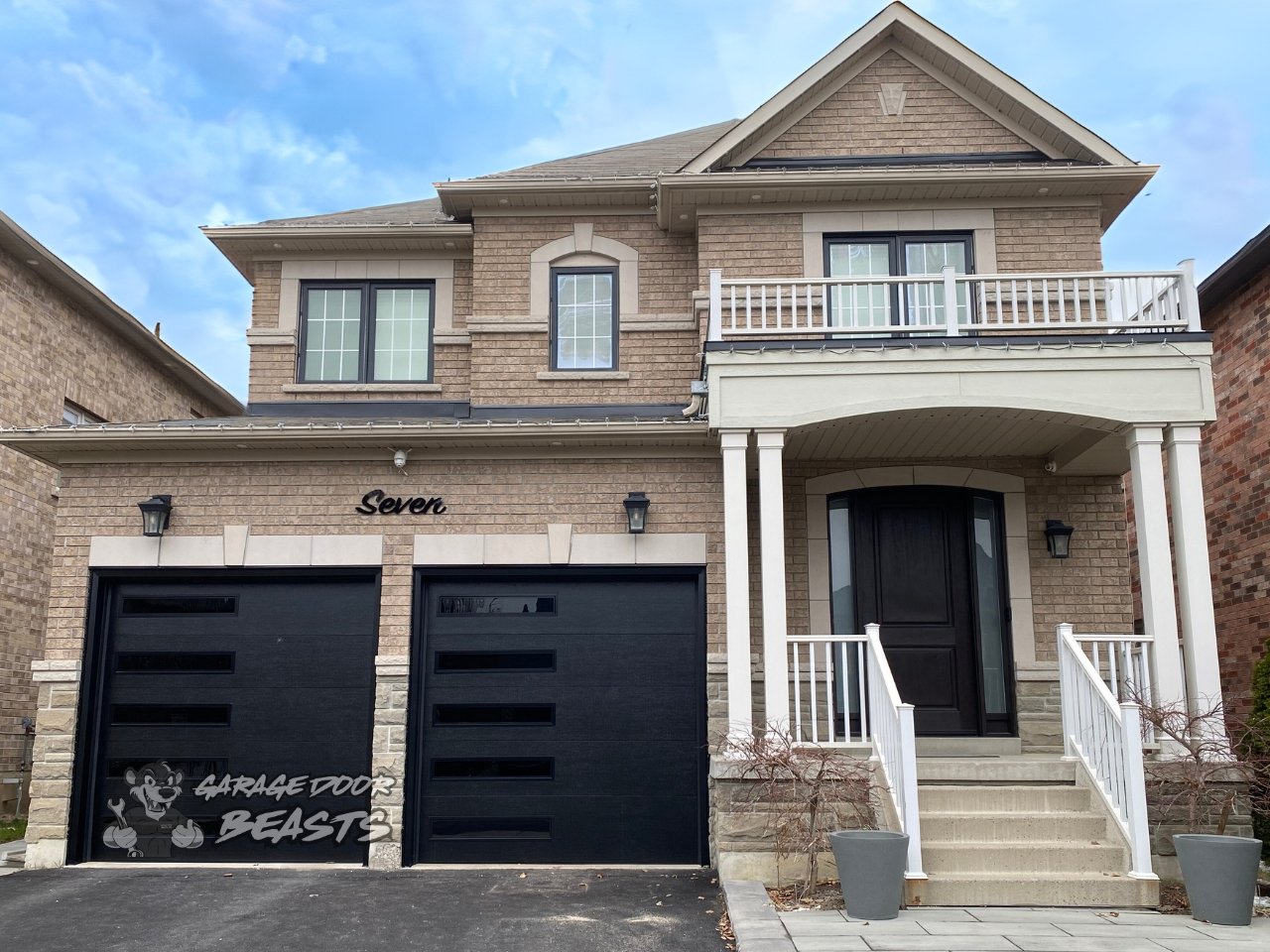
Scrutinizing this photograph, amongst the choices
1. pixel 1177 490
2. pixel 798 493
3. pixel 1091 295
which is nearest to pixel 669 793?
pixel 798 493

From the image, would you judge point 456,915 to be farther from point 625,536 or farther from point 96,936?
point 625,536

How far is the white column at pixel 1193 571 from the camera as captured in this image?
25.2 ft

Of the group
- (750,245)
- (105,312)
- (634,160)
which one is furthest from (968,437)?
(105,312)

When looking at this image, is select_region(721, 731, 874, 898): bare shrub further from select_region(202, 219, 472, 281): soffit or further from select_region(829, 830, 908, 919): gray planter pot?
select_region(202, 219, 472, 281): soffit

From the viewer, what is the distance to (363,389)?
11047mm

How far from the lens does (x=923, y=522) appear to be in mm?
9742

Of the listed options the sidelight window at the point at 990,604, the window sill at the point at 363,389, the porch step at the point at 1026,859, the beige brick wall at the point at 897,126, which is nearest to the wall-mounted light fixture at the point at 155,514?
the window sill at the point at 363,389

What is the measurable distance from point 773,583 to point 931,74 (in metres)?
5.90

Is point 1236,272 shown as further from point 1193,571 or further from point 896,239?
point 1193,571

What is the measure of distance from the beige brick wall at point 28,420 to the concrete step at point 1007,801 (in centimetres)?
1010

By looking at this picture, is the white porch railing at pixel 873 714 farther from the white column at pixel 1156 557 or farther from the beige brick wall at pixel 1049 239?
the beige brick wall at pixel 1049 239

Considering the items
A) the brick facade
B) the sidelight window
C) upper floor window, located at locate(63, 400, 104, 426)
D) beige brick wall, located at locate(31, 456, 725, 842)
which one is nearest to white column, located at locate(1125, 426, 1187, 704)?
the sidelight window

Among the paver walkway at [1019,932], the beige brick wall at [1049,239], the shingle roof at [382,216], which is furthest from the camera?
the shingle roof at [382,216]

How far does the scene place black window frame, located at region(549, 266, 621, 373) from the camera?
35.3 feet
